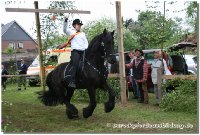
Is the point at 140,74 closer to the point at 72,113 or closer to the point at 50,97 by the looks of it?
the point at 50,97

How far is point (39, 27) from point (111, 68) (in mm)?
3087

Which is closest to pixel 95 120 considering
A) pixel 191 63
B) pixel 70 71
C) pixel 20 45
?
pixel 70 71

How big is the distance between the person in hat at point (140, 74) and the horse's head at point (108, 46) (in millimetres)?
3094

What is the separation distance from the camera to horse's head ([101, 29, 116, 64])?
832cm

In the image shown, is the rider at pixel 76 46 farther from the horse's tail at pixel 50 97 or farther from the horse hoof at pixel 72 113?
the horse's tail at pixel 50 97

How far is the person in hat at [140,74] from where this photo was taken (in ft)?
37.8

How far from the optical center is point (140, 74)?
11.7 m

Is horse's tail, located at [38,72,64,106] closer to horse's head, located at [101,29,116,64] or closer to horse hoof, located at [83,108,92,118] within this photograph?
horse hoof, located at [83,108,92,118]

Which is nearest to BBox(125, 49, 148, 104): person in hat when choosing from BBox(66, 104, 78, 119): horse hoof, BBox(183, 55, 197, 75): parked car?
BBox(66, 104, 78, 119): horse hoof

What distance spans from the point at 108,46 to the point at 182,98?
2.74 metres

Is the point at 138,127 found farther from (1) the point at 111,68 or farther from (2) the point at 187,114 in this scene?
(1) the point at 111,68

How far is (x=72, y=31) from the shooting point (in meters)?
9.28

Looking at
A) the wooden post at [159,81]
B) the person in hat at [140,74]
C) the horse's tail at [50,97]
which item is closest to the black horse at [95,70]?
the horse's tail at [50,97]

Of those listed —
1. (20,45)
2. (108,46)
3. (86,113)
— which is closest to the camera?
(108,46)
